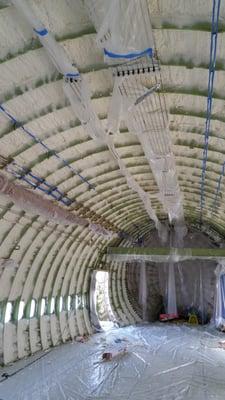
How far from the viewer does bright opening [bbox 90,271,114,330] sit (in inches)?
562

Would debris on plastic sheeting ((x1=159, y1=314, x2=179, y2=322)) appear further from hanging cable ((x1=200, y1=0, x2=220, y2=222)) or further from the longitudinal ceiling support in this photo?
hanging cable ((x1=200, y1=0, x2=220, y2=222))

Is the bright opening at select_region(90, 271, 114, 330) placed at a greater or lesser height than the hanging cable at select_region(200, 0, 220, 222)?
lesser

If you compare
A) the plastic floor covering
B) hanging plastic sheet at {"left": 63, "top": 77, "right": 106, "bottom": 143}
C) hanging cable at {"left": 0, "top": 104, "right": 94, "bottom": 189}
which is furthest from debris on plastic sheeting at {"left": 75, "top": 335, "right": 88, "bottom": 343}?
hanging plastic sheet at {"left": 63, "top": 77, "right": 106, "bottom": 143}

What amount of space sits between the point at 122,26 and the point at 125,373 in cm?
766

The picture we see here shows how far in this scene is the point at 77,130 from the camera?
6.60 m

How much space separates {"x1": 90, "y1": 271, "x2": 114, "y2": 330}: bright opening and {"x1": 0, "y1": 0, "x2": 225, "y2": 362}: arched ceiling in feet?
7.21

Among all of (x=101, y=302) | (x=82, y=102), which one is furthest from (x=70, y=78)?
(x=101, y=302)

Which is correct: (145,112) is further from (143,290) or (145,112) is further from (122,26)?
(143,290)

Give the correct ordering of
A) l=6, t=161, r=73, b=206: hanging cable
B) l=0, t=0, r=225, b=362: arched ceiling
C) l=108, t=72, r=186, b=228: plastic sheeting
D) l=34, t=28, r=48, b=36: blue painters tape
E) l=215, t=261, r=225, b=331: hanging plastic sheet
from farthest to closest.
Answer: l=215, t=261, r=225, b=331: hanging plastic sheet, l=6, t=161, r=73, b=206: hanging cable, l=108, t=72, r=186, b=228: plastic sheeting, l=0, t=0, r=225, b=362: arched ceiling, l=34, t=28, r=48, b=36: blue painters tape

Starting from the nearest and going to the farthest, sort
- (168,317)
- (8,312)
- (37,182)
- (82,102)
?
(82,102) < (37,182) < (8,312) < (168,317)

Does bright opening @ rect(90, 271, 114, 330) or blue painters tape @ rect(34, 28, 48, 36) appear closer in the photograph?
blue painters tape @ rect(34, 28, 48, 36)

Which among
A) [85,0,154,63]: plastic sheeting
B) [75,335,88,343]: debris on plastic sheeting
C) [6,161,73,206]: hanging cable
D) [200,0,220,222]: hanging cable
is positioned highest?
[200,0,220,222]: hanging cable

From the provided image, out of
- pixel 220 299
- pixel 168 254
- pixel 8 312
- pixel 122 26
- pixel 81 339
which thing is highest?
pixel 122 26

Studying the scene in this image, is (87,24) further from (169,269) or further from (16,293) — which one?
(169,269)
